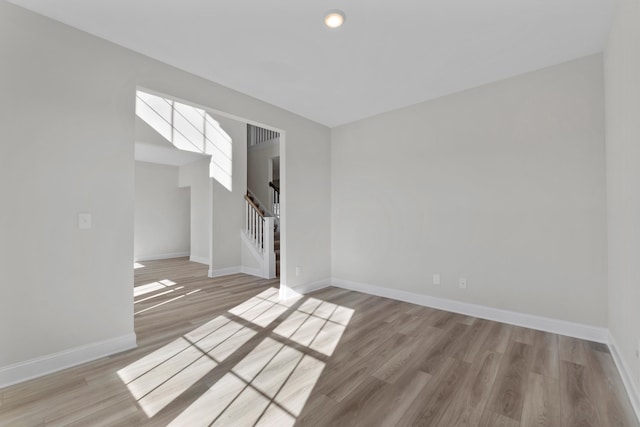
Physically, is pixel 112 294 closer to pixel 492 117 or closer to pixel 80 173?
pixel 80 173

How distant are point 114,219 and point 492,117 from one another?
395cm

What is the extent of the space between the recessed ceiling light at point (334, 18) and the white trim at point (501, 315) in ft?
10.4

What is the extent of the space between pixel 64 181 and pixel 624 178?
4106mm

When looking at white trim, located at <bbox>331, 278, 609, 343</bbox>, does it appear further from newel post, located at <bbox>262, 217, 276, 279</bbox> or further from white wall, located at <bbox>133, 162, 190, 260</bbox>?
white wall, located at <bbox>133, 162, 190, 260</bbox>

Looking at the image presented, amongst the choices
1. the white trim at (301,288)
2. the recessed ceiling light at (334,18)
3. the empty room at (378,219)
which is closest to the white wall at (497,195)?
the empty room at (378,219)

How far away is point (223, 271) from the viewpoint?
5469 millimetres

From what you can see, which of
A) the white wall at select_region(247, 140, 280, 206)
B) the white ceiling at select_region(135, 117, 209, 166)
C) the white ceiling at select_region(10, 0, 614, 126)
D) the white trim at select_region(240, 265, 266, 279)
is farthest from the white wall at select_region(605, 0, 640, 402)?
the white wall at select_region(247, 140, 280, 206)

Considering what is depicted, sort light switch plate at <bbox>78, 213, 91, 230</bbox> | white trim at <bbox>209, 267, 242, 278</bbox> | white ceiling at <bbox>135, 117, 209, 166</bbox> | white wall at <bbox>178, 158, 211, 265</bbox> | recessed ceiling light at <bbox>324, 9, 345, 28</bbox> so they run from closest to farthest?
recessed ceiling light at <bbox>324, 9, 345, 28</bbox> < light switch plate at <bbox>78, 213, 91, 230</bbox> < white ceiling at <bbox>135, 117, 209, 166</bbox> < white trim at <bbox>209, 267, 242, 278</bbox> < white wall at <bbox>178, 158, 211, 265</bbox>

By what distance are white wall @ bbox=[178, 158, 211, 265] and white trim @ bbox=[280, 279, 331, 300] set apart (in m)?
3.44

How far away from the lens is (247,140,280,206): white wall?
7691 millimetres

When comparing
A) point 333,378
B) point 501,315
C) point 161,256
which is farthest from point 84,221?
point 161,256

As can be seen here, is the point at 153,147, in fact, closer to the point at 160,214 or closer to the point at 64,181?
the point at 160,214

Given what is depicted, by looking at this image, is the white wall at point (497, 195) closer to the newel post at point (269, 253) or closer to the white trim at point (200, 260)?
the newel post at point (269, 253)

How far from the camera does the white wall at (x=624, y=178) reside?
1.63m
